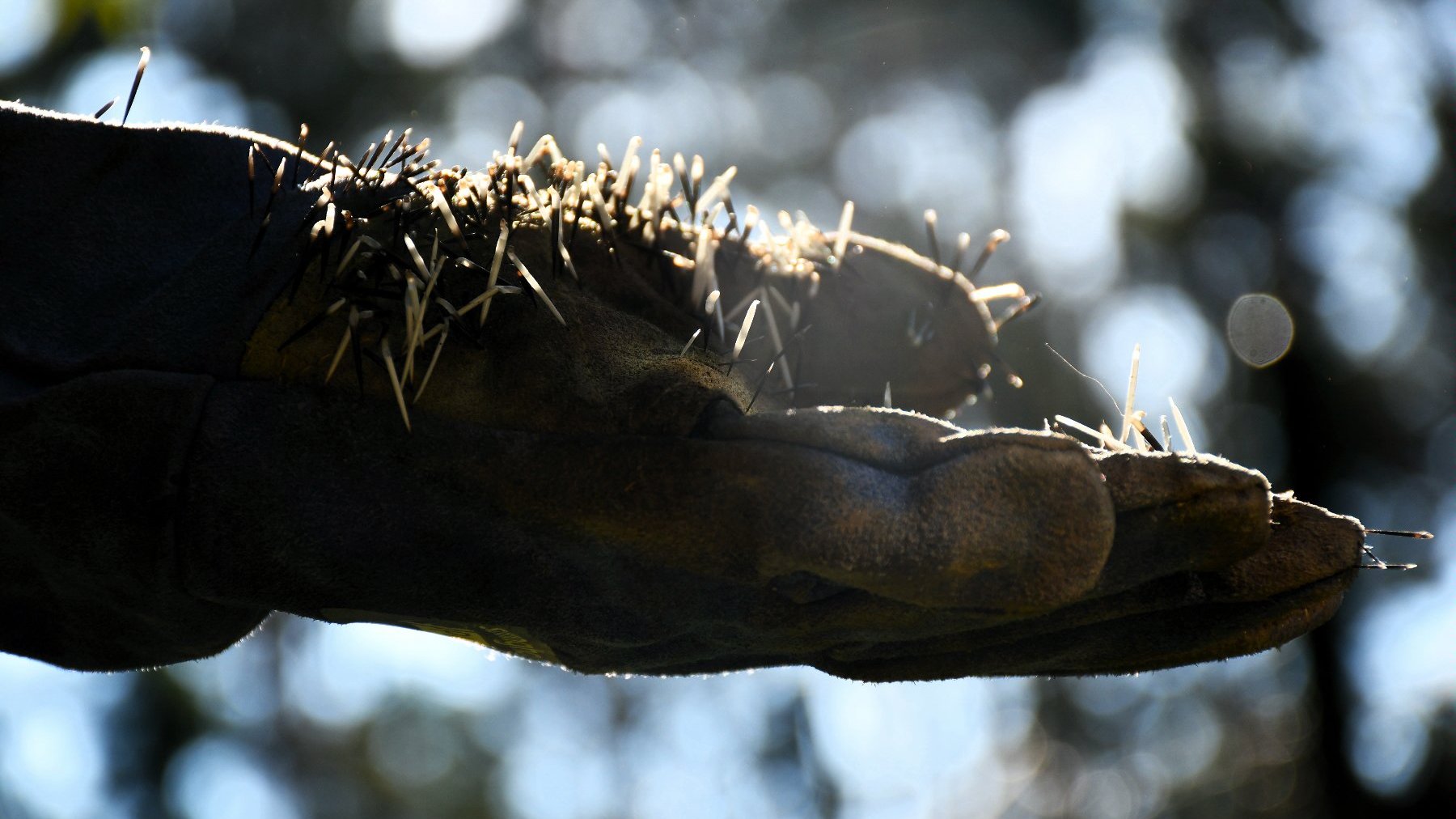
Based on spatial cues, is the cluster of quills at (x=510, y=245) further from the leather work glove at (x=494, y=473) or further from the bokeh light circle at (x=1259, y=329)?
the bokeh light circle at (x=1259, y=329)

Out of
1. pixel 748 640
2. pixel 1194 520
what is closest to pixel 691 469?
pixel 748 640

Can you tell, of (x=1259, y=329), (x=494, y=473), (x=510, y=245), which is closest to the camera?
(x=494, y=473)

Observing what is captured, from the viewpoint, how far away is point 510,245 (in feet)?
6.64

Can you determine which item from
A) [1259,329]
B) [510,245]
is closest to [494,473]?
[510,245]

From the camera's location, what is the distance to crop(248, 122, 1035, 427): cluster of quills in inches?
74.2

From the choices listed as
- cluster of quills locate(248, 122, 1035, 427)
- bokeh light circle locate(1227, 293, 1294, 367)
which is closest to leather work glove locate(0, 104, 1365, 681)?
cluster of quills locate(248, 122, 1035, 427)

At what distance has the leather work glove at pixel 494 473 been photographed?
5.63 ft

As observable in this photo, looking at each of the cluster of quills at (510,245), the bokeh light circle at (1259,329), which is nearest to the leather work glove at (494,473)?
the cluster of quills at (510,245)

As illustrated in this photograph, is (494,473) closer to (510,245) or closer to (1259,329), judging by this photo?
(510,245)

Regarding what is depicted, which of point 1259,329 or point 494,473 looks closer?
point 494,473

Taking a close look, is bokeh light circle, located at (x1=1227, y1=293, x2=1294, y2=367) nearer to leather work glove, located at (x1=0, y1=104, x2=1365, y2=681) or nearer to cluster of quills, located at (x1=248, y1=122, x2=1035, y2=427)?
cluster of quills, located at (x1=248, y1=122, x2=1035, y2=427)

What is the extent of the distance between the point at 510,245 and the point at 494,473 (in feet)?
1.48

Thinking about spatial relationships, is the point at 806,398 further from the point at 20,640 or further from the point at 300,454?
the point at 20,640

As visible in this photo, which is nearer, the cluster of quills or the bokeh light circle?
the cluster of quills
